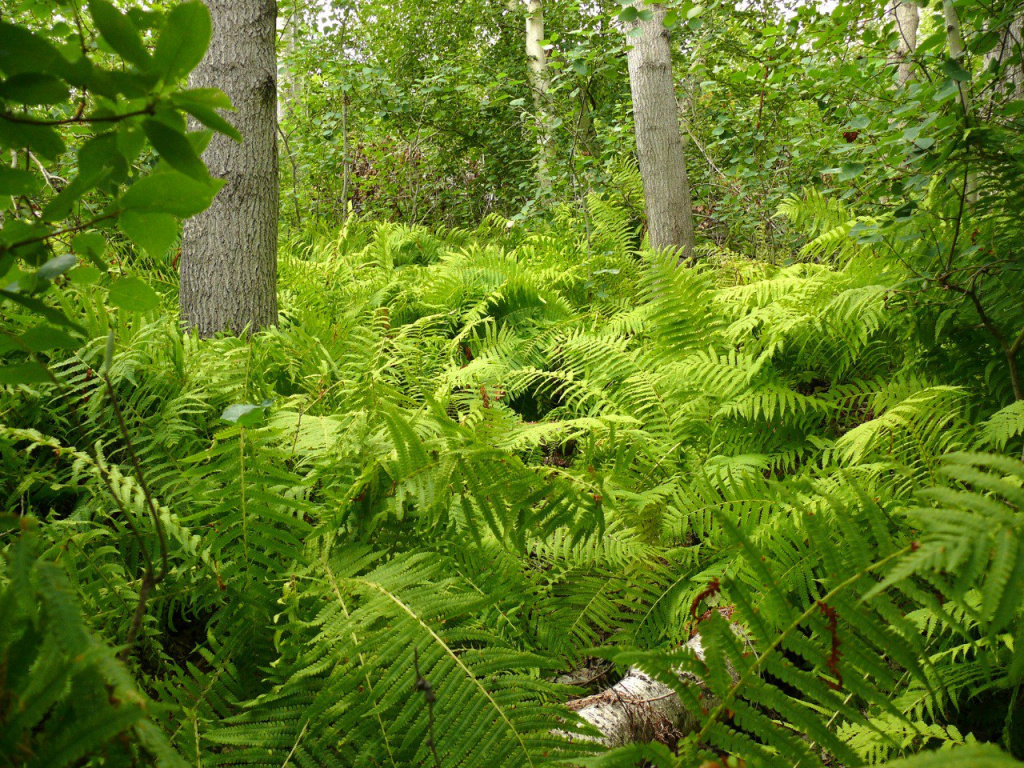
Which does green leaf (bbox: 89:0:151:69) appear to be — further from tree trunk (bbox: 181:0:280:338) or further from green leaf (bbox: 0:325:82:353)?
tree trunk (bbox: 181:0:280:338)

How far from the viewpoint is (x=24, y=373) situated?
715mm

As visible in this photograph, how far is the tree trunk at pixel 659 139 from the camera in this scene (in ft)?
15.6

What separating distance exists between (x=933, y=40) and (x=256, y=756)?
2.46m

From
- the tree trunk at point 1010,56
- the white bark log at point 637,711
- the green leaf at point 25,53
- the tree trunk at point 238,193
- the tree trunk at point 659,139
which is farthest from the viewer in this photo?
the tree trunk at point 659,139

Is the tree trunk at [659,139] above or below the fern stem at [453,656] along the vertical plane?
above

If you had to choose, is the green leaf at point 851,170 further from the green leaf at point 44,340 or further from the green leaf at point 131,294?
the green leaf at point 44,340

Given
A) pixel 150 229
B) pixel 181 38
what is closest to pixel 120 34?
pixel 181 38

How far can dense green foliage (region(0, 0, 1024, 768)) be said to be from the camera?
662mm

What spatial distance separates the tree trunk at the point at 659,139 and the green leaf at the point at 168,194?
4.38 meters

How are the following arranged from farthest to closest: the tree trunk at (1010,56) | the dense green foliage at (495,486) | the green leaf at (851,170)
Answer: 1. the green leaf at (851,170)
2. the tree trunk at (1010,56)
3. the dense green foliage at (495,486)

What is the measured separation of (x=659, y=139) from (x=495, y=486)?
420cm

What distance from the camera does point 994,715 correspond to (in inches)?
61.7

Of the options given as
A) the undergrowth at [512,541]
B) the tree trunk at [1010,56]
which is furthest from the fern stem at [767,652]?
the tree trunk at [1010,56]

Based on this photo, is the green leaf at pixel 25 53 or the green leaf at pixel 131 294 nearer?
the green leaf at pixel 25 53
